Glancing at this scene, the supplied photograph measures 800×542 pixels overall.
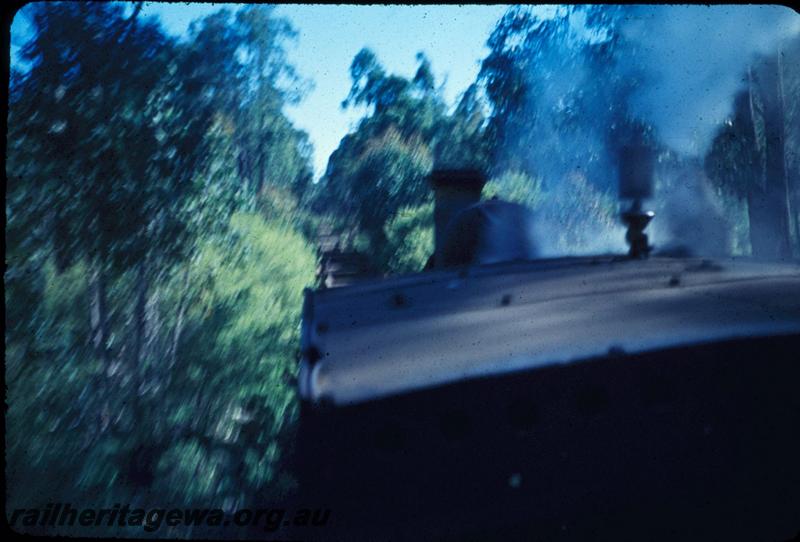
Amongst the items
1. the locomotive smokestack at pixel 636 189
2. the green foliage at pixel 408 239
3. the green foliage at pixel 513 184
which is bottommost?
the locomotive smokestack at pixel 636 189

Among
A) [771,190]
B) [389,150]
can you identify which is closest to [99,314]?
[771,190]

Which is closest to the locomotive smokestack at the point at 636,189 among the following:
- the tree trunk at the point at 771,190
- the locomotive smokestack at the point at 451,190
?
the tree trunk at the point at 771,190

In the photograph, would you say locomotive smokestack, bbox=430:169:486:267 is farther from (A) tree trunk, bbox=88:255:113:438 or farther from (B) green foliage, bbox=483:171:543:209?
(A) tree trunk, bbox=88:255:113:438

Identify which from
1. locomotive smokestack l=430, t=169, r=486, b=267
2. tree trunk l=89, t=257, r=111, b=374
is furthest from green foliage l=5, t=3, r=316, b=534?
locomotive smokestack l=430, t=169, r=486, b=267

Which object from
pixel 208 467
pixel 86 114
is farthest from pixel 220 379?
pixel 86 114

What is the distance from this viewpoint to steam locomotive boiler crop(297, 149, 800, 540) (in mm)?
2285

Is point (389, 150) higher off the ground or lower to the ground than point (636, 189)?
higher

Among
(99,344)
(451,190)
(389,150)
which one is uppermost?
(389,150)

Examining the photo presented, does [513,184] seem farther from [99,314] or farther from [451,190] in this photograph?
[99,314]

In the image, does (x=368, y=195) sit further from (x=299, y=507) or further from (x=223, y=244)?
(x=299, y=507)

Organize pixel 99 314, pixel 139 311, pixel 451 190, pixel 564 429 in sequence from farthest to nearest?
pixel 451 190, pixel 139 311, pixel 99 314, pixel 564 429

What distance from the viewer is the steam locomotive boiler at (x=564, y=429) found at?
2285 mm

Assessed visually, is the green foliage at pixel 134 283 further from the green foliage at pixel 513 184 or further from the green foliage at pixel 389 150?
the green foliage at pixel 389 150

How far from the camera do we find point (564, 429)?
2.36 metres
